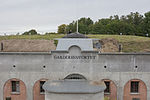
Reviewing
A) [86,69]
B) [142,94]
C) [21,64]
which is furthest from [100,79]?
[21,64]

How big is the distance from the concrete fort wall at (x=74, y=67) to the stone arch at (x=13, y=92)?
0.31 meters

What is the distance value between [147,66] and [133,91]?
314 cm

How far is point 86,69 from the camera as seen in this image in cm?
1862

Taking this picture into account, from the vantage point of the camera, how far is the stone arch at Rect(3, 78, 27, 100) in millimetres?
18812

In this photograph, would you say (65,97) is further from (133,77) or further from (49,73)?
(133,77)

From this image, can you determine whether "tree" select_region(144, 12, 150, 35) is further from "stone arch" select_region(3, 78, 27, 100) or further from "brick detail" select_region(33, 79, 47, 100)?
"stone arch" select_region(3, 78, 27, 100)

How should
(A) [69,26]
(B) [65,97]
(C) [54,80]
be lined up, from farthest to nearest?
1. (A) [69,26]
2. (C) [54,80]
3. (B) [65,97]

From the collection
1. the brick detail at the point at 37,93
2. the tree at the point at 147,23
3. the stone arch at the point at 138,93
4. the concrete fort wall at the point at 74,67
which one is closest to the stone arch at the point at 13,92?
the concrete fort wall at the point at 74,67

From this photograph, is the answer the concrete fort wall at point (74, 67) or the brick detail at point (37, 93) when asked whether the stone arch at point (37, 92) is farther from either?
the concrete fort wall at point (74, 67)

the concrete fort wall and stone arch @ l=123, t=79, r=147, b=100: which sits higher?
the concrete fort wall

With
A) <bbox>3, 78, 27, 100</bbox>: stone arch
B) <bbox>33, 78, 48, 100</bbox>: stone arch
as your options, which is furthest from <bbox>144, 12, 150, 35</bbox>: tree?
<bbox>3, 78, 27, 100</bbox>: stone arch

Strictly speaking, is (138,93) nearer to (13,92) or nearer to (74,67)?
(74,67)

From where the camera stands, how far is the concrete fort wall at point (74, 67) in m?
18.5

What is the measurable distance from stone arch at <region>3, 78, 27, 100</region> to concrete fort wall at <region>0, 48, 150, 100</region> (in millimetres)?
310
